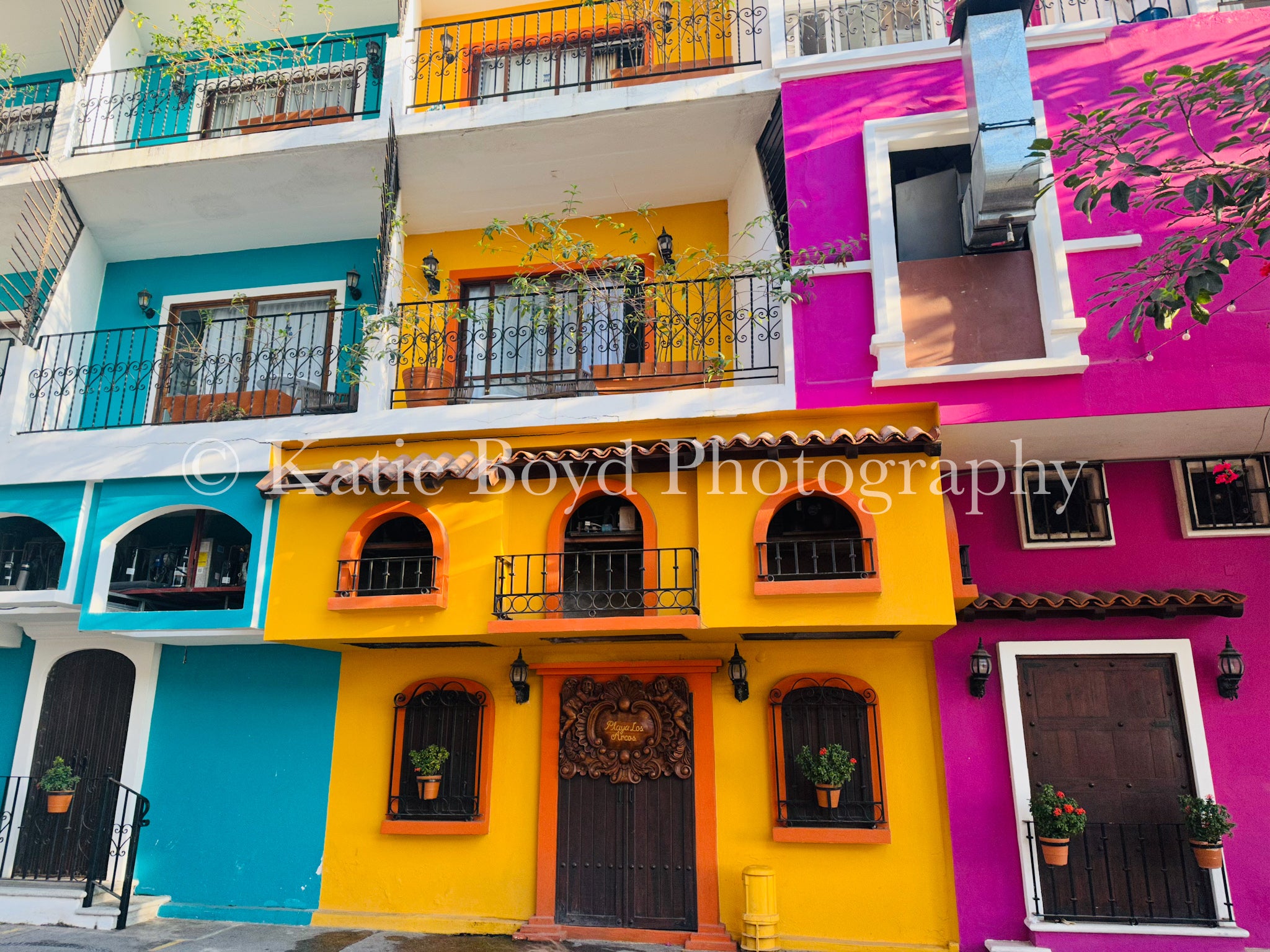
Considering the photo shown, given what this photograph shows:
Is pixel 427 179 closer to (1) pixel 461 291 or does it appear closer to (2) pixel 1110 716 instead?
(1) pixel 461 291

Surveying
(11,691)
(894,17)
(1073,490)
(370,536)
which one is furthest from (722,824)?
(894,17)

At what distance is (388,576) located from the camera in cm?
826

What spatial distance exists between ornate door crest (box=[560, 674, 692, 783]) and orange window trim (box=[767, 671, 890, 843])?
808 mm

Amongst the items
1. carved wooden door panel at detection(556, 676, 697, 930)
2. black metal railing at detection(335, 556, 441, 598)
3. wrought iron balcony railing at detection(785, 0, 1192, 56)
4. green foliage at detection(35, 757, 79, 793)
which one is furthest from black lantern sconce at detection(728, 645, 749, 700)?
green foliage at detection(35, 757, 79, 793)

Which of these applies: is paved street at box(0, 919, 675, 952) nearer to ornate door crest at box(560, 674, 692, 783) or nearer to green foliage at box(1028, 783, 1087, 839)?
ornate door crest at box(560, 674, 692, 783)

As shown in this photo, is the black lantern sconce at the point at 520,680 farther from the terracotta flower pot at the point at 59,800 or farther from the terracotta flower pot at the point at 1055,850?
the terracotta flower pot at the point at 59,800

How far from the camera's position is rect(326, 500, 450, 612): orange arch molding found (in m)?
7.48

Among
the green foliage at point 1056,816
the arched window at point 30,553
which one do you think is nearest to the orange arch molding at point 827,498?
the green foliage at point 1056,816

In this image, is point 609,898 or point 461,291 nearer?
point 609,898

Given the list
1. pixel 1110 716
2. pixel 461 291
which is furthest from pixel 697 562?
pixel 461 291

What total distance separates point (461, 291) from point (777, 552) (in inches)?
211

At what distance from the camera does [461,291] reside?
33.6 feet

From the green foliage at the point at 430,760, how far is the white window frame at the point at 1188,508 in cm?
745

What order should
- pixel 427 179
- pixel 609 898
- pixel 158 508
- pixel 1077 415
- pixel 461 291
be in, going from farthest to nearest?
pixel 461 291, pixel 427 179, pixel 158 508, pixel 609 898, pixel 1077 415
